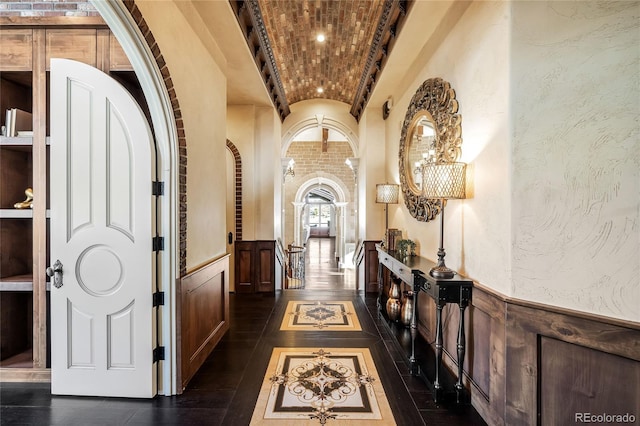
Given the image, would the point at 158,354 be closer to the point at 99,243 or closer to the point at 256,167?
the point at 99,243

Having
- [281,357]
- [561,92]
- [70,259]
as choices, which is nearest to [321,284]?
[281,357]

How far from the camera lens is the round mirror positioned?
3191 mm

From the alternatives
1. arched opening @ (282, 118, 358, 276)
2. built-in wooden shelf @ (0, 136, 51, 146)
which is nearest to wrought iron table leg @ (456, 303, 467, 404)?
built-in wooden shelf @ (0, 136, 51, 146)

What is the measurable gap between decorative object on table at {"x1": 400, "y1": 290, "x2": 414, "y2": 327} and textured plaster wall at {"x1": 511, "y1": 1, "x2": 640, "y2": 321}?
70.9 inches

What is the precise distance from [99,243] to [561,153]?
3.15 meters

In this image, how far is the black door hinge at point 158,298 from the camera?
237 cm

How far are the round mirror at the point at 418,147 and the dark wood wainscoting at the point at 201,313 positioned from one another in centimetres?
235

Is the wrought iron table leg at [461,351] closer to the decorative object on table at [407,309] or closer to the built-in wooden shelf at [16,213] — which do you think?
the decorative object on table at [407,309]

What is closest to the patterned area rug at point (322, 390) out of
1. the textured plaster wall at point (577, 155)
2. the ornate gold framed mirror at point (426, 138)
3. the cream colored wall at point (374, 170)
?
the textured plaster wall at point (577, 155)

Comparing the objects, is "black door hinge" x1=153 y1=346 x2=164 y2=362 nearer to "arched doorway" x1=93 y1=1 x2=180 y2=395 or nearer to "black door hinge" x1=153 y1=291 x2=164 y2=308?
"arched doorway" x1=93 y1=1 x2=180 y2=395

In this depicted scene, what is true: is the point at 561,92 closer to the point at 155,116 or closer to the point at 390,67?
the point at 390,67

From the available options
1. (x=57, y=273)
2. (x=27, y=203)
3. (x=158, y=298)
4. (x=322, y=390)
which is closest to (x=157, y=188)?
(x=158, y=298)

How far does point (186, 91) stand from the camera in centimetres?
259

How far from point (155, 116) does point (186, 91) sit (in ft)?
1.40
